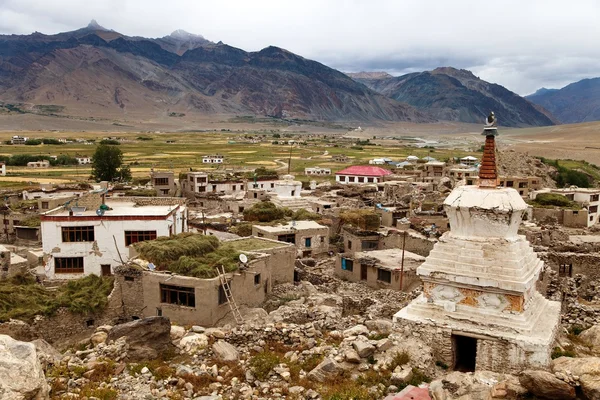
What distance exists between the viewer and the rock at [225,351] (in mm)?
13398

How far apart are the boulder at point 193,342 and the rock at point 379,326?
4471 millimetres

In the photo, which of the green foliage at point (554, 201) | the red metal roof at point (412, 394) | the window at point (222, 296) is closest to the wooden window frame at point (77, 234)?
the window at point (222, 296)

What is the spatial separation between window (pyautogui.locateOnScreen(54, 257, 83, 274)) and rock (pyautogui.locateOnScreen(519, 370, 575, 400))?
66.6ft

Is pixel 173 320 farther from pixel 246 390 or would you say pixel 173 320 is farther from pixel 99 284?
pixel 246 390

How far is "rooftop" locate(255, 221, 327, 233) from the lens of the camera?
3154 cm

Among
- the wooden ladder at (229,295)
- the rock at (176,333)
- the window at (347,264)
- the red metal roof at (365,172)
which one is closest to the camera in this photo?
the rock at (176,333)

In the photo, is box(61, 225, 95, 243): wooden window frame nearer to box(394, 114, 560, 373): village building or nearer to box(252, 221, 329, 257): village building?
box(252, 221, 329, 257): village building

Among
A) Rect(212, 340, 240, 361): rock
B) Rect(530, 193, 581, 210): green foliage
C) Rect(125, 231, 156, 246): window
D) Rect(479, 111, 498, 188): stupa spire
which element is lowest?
Rect(530, 193, 581, 210): green foliage

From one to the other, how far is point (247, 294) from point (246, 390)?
886 centimetres

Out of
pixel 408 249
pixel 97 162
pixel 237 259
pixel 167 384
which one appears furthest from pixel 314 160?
pixel 167 384

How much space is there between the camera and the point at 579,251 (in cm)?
2639

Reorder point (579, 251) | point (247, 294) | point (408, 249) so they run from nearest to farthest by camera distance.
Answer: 1. point (247, 294)
2. point (579, 251)
3. point (408, 249)

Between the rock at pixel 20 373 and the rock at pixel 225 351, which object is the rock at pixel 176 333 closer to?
the rock at pixel 225 351

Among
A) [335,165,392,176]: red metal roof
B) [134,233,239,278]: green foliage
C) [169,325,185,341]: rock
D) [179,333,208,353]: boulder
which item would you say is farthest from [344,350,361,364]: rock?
[335,165,392,176]: red metal roof
